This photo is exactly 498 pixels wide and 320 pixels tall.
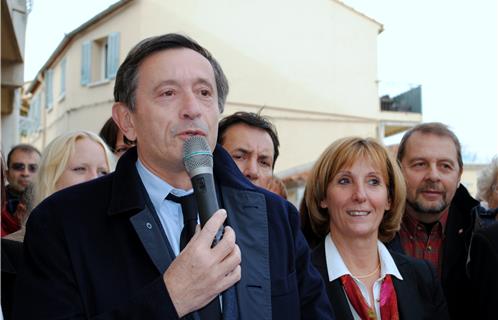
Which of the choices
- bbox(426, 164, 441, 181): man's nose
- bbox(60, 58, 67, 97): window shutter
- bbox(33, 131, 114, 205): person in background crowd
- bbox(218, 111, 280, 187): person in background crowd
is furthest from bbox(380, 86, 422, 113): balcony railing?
bbox(33, 131, 114, 205): person in background crowd

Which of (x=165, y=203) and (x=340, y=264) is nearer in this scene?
(x=165, y=203)

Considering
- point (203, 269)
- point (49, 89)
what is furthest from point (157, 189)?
point (49, 89)

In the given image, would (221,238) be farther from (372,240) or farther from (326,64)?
(326,64)

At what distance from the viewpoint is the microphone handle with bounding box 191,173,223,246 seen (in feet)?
5.87

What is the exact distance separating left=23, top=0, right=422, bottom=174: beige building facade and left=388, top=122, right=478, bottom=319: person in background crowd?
1481 centimetres

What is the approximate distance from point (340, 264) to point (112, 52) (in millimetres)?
18057

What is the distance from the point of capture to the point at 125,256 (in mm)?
2064

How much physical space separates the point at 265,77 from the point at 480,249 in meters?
17.5

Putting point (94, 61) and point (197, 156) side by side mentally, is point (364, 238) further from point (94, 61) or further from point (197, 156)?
point (94, 61)

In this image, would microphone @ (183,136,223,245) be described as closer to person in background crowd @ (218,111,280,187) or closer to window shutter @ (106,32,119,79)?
person in background crowd @ (218,111,280,187)

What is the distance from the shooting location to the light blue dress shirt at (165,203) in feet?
7.30

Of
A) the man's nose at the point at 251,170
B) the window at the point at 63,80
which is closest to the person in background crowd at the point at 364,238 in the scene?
the man's nose at the point at 251,170

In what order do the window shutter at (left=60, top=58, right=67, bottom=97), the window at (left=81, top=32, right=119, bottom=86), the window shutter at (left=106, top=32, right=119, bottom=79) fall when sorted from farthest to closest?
the window shutter at (left=60, top=58, right=67, bottom=97) < the window at (left=81, top=32, right=119, bottom=86) < the window shutter at (left=106, top=32, right=119, bottom=79)

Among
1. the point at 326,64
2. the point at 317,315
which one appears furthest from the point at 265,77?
the point at 317,315
